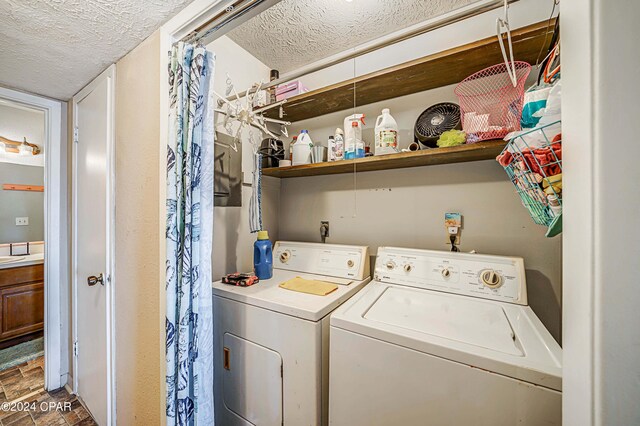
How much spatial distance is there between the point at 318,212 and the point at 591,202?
1547 millimetres

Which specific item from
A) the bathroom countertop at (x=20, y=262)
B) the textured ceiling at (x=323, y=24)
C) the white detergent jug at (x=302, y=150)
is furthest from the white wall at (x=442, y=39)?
the bathroom countertop at (x=20, y=262)

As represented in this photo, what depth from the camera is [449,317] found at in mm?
939

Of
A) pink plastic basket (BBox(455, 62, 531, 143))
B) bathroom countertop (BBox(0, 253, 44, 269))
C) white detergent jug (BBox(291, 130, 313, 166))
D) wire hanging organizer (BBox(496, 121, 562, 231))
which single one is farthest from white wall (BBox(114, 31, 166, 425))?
bathroom countertop (BBox(0, 253, 44, 269))

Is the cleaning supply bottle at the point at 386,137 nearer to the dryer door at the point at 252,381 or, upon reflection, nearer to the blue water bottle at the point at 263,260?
the blue water bottle at the point at 263,260

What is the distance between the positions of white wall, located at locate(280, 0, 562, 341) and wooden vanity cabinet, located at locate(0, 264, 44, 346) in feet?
10.0

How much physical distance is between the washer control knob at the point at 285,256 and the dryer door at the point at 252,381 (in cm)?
62

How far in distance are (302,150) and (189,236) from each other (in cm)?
97

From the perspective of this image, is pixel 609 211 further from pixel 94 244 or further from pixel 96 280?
pixel 94 244

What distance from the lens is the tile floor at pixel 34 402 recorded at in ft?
5.37

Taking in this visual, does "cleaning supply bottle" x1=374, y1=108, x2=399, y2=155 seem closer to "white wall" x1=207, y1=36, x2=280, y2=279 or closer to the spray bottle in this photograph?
the spray bottle

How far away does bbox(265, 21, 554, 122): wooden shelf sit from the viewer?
3.35ft

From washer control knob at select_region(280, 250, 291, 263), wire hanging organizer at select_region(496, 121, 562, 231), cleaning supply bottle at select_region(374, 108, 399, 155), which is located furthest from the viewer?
washer control knob at select_region(280, 250, 291, 263)

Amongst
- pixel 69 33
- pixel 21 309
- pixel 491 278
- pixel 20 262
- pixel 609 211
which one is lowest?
pixel 21 309

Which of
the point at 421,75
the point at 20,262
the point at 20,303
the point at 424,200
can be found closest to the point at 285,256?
the point at 424,200
